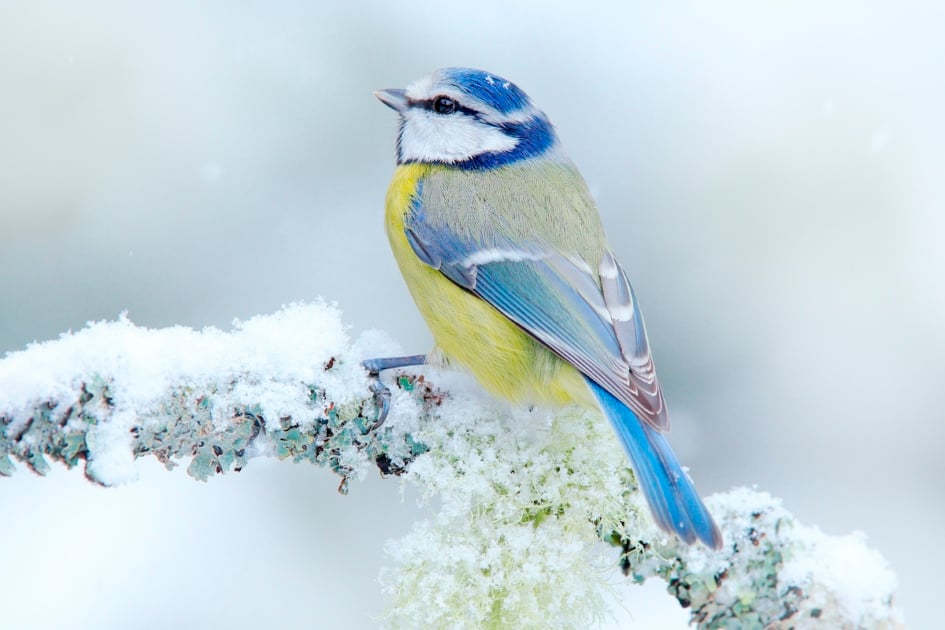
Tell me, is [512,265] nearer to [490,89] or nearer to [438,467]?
[490,89]

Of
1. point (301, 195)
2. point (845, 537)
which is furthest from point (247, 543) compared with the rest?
point (845, 537)

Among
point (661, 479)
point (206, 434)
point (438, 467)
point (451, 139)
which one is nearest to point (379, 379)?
point (438, 467)

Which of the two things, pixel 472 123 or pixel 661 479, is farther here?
pixel 472 123

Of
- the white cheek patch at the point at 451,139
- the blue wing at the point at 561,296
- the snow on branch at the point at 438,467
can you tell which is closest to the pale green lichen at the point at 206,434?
the snow on branch at the point at 438,467

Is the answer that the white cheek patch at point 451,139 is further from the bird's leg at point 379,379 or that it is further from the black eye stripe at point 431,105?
the bird's leg at point 379,379

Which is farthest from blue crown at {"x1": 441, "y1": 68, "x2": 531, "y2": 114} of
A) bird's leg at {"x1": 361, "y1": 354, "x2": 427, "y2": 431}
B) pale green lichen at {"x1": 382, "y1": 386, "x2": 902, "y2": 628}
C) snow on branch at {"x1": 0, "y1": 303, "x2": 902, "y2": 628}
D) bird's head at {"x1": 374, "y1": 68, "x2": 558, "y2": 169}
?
pale green lichen at {"x1": 382, "y1": 386, "x2": 902, "y2": 628}

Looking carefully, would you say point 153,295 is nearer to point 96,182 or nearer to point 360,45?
point 96,182
